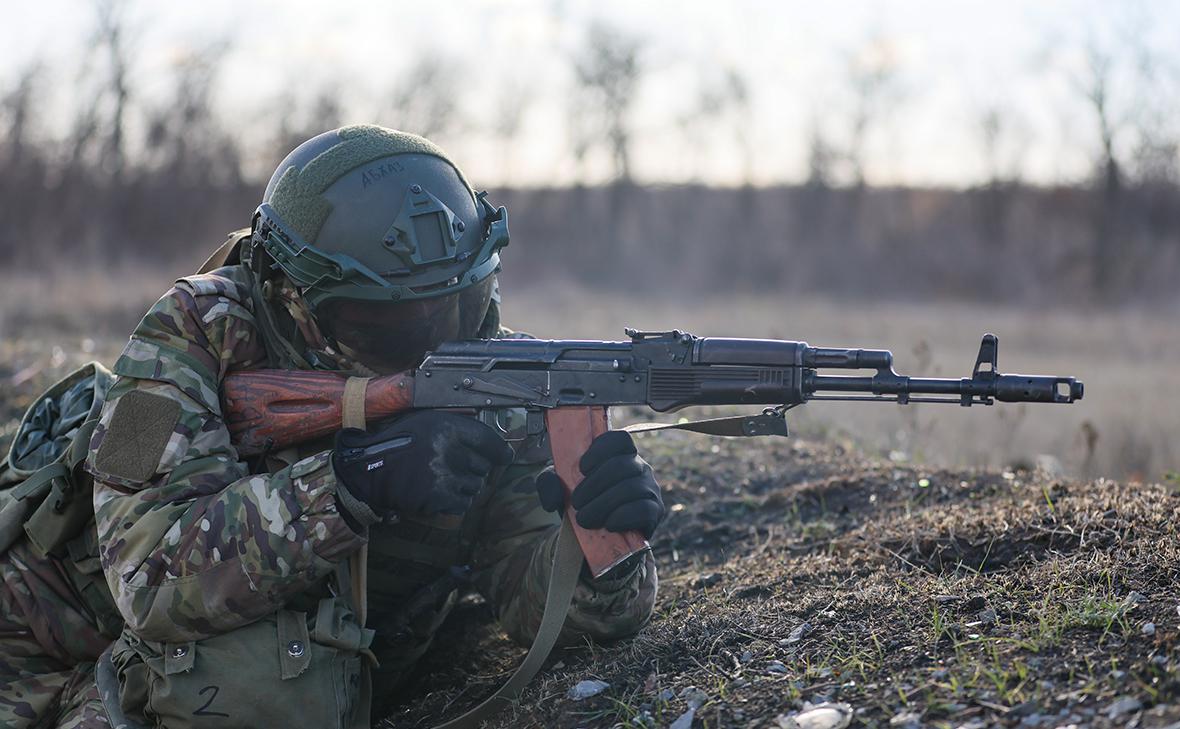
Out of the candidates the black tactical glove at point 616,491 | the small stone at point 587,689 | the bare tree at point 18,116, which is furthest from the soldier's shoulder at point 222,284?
the bare tree at point 18,116

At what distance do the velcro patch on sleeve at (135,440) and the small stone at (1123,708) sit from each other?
269 centimetres

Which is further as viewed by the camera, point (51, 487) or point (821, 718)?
point (51, 487)

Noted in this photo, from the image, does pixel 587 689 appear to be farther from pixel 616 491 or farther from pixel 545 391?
pixel 545 391

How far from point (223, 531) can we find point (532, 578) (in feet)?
3.60

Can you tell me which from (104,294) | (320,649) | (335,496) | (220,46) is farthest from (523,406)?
(220,46)

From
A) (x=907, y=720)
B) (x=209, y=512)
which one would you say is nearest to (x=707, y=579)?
(x=907, y=720)

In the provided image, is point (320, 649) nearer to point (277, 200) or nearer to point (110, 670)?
point (110, 670)

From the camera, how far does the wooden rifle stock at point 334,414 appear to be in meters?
3.49

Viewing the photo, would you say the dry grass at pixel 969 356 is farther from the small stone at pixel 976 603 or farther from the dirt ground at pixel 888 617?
the small stone at pixel 976 603

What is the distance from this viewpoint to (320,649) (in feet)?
11.0

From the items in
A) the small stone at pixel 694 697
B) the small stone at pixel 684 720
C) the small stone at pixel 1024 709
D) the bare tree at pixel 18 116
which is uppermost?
the bare tree at pixel 18 116

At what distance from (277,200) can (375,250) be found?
0.42 meters

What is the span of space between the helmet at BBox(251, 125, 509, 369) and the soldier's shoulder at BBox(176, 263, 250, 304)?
158 millimetres

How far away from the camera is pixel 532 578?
3.79m
